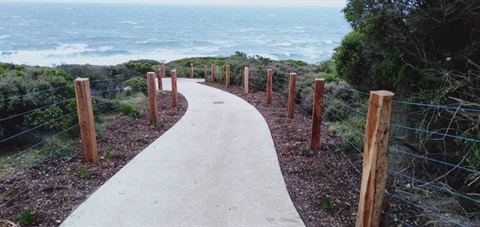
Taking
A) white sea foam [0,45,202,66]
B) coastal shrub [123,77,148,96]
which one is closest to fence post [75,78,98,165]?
coastal shrub [123,77,148,96]

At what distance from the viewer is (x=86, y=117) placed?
191 inches

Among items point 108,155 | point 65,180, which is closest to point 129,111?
point 108,155

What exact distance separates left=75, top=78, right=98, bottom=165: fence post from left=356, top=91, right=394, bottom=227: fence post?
12.2 feet

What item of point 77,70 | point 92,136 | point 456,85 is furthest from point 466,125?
point 77,70

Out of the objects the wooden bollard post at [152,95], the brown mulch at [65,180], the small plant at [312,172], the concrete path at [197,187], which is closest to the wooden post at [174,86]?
the wooden bollard post at [152,95]

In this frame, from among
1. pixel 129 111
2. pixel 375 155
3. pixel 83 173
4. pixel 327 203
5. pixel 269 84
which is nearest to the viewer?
pixel 375 155

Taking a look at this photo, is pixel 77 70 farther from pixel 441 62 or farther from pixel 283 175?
pixel 441 62

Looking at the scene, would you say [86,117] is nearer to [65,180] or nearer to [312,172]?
[65,180]

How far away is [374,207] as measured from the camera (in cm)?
304

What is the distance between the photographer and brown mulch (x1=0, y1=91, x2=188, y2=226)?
11.9 feet

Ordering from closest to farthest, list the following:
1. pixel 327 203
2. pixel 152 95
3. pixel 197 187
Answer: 1. pixel 327 203
2. pixel 197 187
3. pixel 152 95

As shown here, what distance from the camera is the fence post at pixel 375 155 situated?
2861 millimetres

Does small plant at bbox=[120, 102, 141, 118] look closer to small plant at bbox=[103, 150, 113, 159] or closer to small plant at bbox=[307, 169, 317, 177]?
small plant at bbox=[103, 150, 113, 159]

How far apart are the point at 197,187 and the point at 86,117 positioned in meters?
1.91
